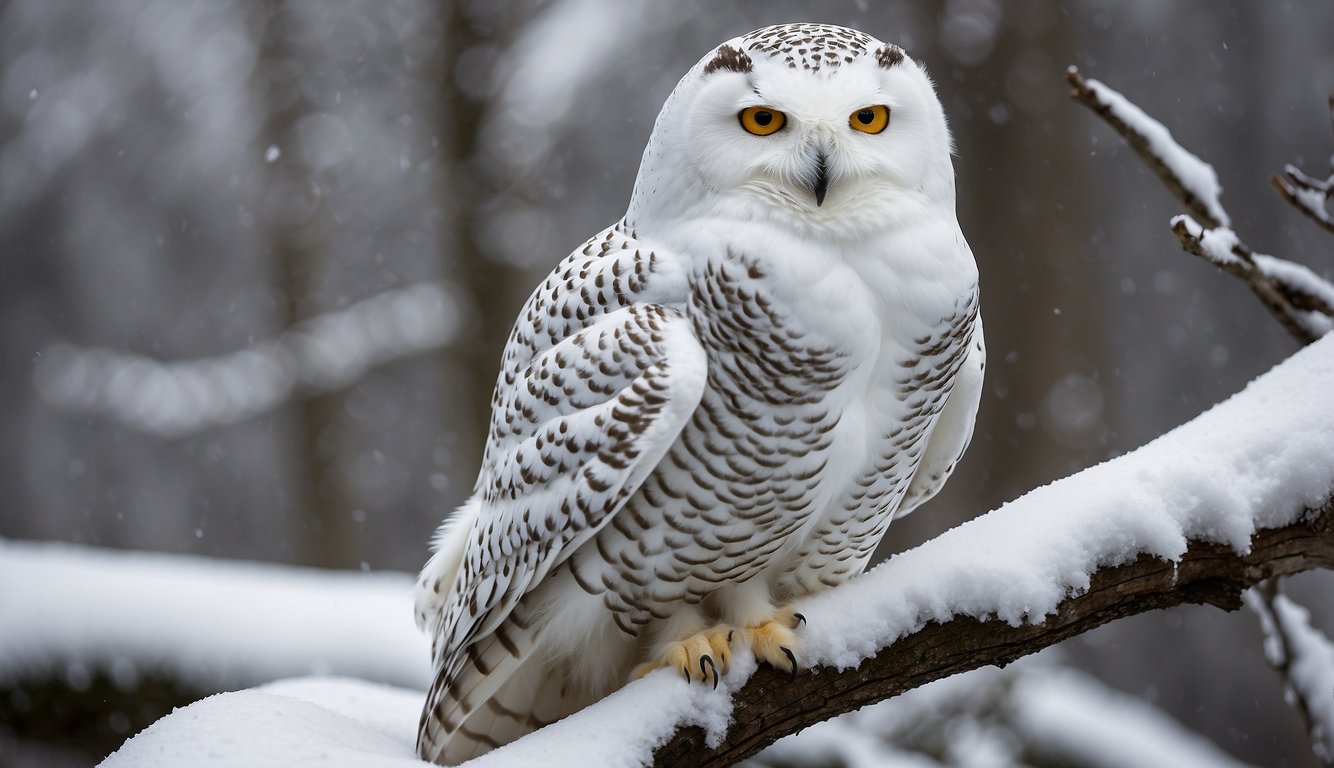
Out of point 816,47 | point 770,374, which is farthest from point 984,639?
point 816,47

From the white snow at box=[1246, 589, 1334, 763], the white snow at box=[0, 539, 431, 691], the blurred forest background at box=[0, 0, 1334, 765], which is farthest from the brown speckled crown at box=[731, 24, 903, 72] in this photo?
the white snow at box=[0, 539, 431, 691]

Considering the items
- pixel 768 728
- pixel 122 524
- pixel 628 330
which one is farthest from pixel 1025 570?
pixel 122 524

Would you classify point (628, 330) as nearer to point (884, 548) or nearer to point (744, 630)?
point (744, 630)

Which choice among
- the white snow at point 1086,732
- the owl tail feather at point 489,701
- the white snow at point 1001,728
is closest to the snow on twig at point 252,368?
the white snow at point 1001,728

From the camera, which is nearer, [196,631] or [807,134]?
[807,134]

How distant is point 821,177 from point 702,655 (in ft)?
2.68

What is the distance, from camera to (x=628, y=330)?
68.4 inches

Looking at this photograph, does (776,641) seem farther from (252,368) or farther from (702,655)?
(252,368)

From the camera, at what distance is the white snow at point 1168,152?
2.07 meters

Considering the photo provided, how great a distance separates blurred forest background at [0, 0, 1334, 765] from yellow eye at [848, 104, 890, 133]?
1.87 m

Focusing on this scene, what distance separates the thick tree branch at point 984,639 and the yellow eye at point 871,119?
825 mm

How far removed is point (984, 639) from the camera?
5.75 feet

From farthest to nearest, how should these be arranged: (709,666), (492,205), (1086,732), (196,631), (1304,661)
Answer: (492,205) → (1086,732) → (196,631) → (1304,661) → (709,666)

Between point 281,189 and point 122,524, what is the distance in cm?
799
